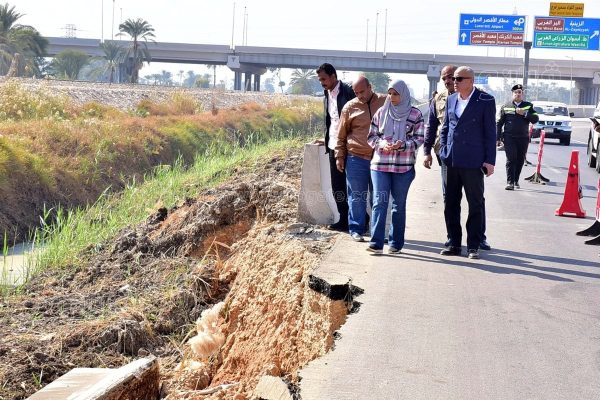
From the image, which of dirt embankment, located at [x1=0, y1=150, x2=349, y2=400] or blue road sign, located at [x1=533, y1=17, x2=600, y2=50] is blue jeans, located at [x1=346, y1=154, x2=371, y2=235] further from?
blue road sign, located at [x1=533, y1=17, x2=600, y2=50]

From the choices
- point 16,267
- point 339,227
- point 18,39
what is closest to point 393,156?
A: point 339,227

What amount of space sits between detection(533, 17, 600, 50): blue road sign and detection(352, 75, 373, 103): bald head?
6920 centimetres

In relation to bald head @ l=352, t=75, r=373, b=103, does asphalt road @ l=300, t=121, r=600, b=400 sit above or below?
below

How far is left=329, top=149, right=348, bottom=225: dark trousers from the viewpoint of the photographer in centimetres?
1110

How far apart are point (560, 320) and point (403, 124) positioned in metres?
2.92

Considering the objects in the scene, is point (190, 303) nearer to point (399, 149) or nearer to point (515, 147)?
point (399, 149)

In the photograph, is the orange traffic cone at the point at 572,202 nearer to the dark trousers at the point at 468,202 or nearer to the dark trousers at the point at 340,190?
the dark trousers at the point at 468,202

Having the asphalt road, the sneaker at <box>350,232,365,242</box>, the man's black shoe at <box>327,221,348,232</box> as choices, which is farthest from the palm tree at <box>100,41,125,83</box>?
the sneaker at <box>350,232,365,242</box>

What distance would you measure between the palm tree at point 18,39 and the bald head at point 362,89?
67654mm

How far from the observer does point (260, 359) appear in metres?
7.68

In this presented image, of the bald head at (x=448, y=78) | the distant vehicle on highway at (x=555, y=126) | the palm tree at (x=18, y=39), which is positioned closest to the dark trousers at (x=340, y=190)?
the bald head at (x=448, y=78)

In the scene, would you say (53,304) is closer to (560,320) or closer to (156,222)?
→ (156,222)

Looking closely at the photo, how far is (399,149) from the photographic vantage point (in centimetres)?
987

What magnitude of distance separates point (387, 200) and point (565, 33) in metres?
70.6
